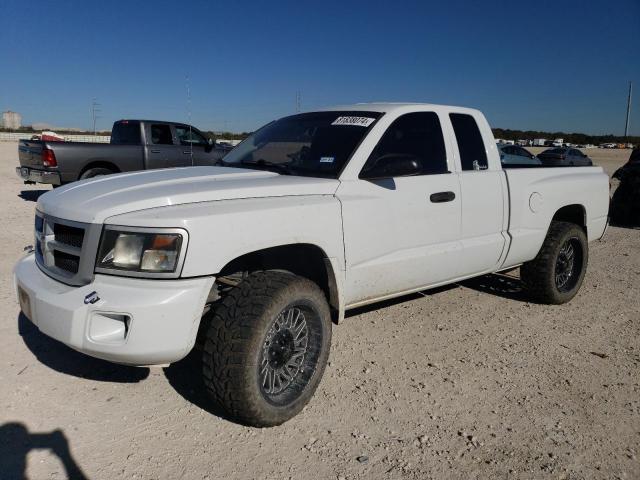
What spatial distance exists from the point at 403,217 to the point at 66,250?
2.16 metres

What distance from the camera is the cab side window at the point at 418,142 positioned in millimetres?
3783

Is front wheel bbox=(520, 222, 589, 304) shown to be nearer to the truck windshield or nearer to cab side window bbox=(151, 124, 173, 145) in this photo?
the truck windshield

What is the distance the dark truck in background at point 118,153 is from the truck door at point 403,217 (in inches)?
256

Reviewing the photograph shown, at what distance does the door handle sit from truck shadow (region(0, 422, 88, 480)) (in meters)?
2.83

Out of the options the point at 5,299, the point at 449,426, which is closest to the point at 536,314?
the point at 449,426

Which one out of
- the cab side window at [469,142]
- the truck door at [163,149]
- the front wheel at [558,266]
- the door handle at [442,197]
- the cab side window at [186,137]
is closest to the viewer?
the door handle at [442,197]

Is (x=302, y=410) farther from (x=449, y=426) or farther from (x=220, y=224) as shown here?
(x=220, y=224)

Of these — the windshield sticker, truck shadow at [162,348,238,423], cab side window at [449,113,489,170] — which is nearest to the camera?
truck shadow at [162,348,238,423]

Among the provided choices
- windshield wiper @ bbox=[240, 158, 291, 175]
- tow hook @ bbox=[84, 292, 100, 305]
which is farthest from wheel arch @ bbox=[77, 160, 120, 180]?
tow hook @ bbox=[84, 292, 100, 305]

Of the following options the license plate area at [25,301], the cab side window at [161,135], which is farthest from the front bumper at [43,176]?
the license plate area at [25,301]

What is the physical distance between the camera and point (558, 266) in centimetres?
541

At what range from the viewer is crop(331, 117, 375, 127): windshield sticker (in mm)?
3773

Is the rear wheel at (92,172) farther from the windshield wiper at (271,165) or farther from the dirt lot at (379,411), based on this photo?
the windshield wiper at (271,165)

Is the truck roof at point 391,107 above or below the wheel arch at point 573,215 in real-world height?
above
